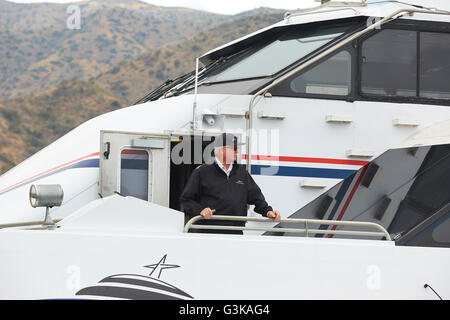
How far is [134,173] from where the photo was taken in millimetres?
6031

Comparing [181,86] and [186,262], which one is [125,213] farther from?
[181,86]

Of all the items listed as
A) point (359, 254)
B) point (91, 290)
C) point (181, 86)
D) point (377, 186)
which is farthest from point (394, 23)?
point (91, 290)

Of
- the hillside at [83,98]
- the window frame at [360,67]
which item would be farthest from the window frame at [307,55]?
the hillside at [83,98]

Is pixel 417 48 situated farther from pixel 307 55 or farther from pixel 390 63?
pixel 307 55

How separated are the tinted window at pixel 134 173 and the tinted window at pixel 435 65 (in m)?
2.96

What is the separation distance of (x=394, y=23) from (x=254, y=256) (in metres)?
3.24

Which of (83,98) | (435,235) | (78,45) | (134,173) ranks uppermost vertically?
(78,45)

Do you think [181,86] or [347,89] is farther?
[181,86]

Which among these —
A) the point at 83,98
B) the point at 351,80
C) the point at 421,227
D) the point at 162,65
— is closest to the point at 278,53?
the point at 351,80

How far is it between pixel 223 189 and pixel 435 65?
2.86m

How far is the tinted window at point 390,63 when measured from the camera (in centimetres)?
664

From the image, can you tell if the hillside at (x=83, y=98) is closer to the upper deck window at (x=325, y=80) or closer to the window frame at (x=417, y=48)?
the upper deck window at (x=325, y=80)

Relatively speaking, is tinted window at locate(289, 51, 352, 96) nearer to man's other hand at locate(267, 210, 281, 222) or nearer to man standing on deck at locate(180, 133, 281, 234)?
man standing on deck at locate(180, 133, 281, 234)

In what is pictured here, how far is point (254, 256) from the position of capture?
4.75 metres
